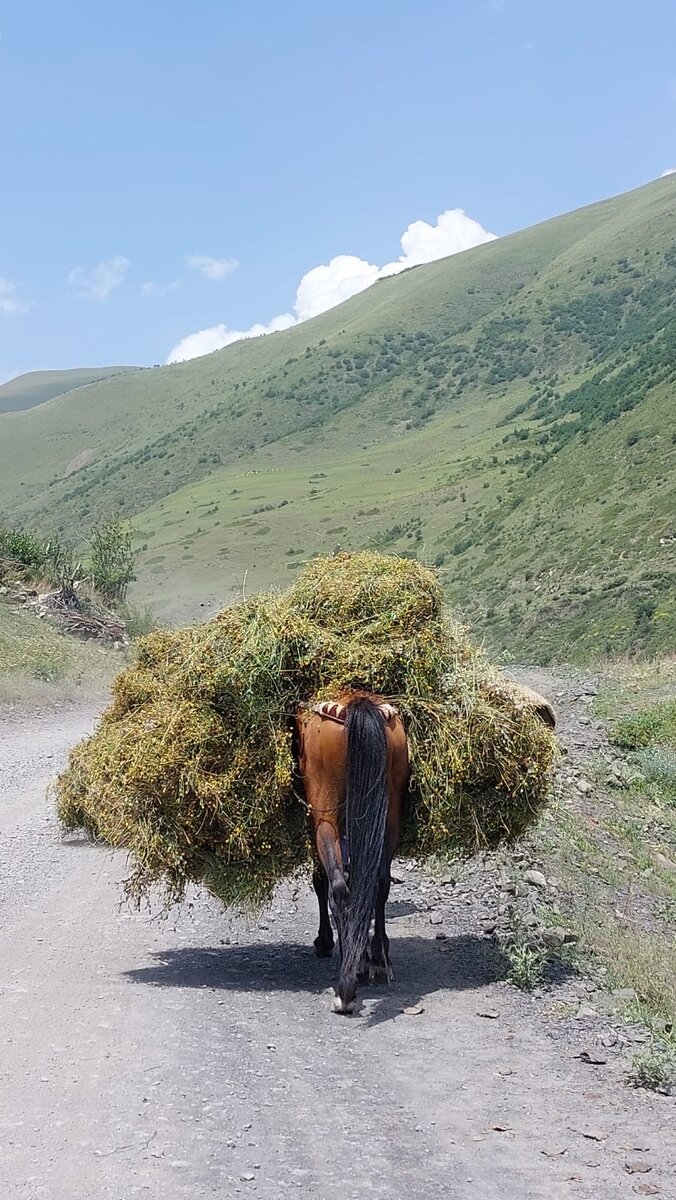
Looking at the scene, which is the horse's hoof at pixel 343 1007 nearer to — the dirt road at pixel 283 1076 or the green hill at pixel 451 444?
the dirt road at pixel 283 1076

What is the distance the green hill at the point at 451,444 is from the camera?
45.9 meters

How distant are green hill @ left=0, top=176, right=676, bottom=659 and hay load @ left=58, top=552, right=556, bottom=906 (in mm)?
9532

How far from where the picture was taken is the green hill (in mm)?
45906

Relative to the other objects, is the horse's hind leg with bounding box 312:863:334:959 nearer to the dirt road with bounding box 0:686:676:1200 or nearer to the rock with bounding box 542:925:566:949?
the dirt road with bounding box 0:686:676:1200

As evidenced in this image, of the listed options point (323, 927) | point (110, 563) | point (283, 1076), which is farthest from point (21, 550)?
point (283, 1076)

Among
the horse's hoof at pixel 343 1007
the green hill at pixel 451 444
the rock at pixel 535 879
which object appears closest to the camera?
the horse's hoof at pixel 343 1007

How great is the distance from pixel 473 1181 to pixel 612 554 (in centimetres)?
4042

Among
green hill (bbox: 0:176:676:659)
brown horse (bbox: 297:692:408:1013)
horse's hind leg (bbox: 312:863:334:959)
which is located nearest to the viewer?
brown horse (bbox: 297:692:408:1013)

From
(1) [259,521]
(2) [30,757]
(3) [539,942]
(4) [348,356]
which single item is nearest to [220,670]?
(3) [539,942]

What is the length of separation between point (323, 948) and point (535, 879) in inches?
103

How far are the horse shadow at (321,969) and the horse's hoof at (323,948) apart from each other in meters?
0.05

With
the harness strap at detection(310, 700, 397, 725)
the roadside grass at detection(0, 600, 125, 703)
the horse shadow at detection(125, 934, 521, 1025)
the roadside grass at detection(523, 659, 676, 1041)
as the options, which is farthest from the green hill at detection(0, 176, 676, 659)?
the harness strap at detection(310, 700, 397, 725)

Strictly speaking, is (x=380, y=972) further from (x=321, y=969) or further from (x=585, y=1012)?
(x=585, y=1012)

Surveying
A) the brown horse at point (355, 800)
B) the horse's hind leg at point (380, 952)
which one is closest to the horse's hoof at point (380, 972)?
the horse's hind leg at point (380, 952)
